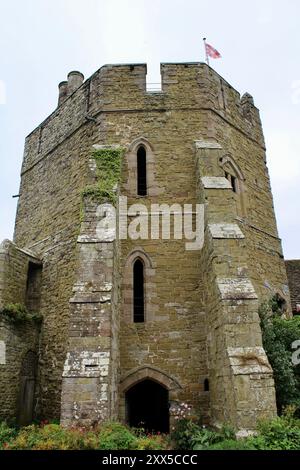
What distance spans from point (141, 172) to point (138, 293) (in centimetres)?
386

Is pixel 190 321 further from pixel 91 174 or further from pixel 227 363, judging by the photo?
pixel 91 174

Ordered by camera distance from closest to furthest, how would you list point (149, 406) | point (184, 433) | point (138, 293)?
point (184, 433)
point (138, 293)
point (149, 406)

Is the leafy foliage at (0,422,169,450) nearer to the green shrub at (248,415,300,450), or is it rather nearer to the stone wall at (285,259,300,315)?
the green shrub at (248,415,300,450)

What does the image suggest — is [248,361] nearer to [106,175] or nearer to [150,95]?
[106,175]

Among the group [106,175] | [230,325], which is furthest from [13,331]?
[230,325]

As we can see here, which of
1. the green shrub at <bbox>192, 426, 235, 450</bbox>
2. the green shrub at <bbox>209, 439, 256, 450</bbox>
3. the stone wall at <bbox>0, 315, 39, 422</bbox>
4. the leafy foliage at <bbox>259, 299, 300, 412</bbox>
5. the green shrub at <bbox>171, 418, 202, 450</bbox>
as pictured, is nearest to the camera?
the green shrub at <bbox>209, 439, 256, 450</bbox>

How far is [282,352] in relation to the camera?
9.26 meters

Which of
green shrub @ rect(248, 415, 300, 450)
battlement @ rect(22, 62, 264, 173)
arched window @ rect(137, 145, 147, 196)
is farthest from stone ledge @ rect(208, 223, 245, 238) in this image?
battlement @ rect(22, 62, 264, 173)

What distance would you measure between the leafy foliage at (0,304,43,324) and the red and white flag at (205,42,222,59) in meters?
11.4

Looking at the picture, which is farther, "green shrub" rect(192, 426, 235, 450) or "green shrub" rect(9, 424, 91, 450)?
"green shrub" rect(192, 426, 235, 450)

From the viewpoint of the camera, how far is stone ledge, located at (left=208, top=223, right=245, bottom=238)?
9.08 m

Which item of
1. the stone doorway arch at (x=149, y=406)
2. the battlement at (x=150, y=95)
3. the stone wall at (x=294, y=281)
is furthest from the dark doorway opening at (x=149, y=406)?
the battlement at (x=150, y=95)

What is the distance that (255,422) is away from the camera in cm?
705

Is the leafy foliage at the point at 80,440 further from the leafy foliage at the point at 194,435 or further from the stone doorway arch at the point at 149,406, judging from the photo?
the stone doorway arch at the point at 149,406
